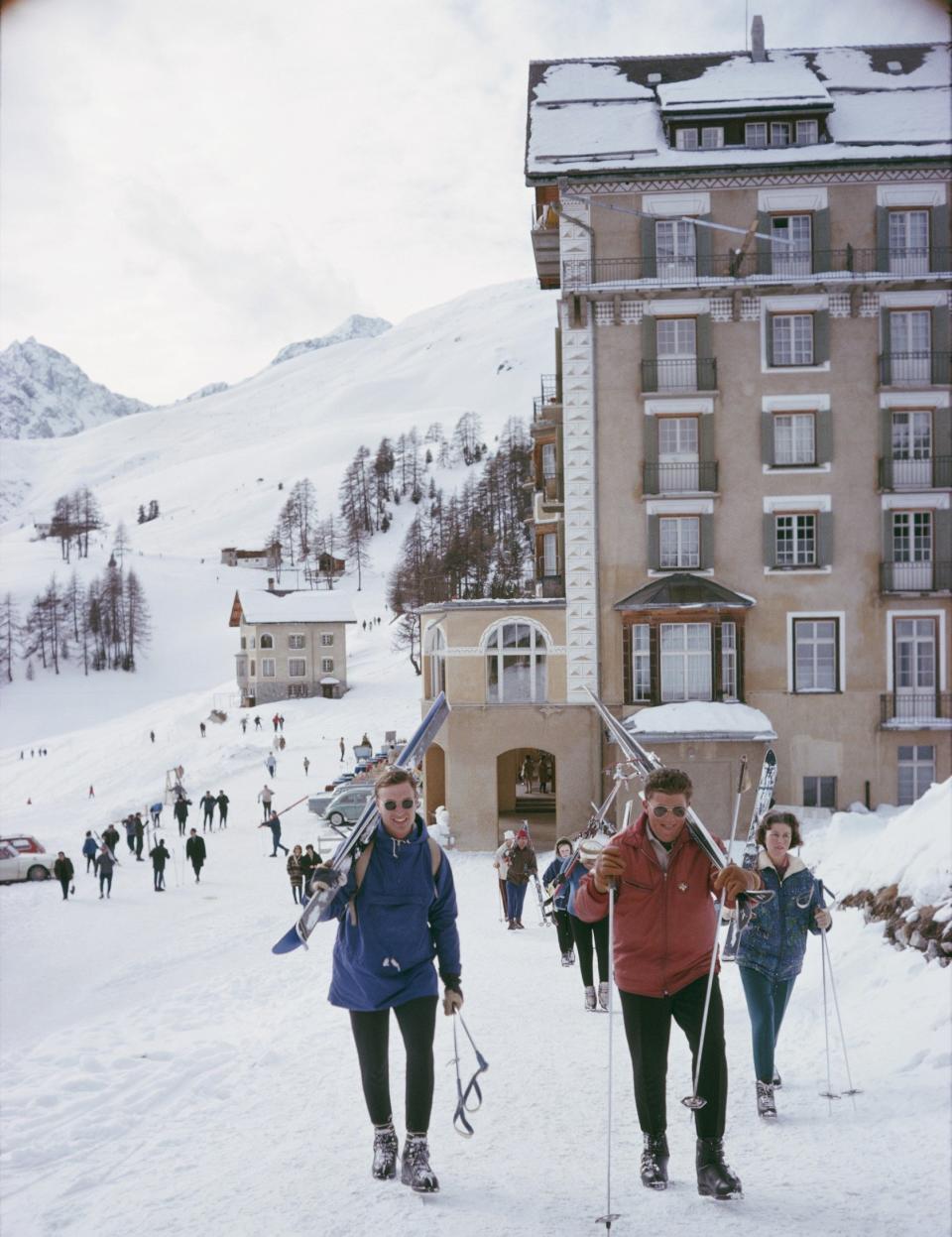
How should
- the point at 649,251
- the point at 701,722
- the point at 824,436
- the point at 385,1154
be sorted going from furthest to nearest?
the point at 649,251
the point at 824,436
the point at 701,722
the point at 385,1154

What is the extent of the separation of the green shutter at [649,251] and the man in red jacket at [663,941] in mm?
26084

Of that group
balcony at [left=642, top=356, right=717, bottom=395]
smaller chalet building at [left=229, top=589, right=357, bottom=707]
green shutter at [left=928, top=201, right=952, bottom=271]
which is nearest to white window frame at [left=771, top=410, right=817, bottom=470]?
balcony at [left=642, top=356, right=717, bottom=395]

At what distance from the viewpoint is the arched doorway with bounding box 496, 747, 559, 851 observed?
31.2 m

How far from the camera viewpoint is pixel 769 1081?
22.1 feet

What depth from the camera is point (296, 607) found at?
86.4m

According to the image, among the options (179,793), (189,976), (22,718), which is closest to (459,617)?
(189,976)

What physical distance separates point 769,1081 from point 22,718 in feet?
315

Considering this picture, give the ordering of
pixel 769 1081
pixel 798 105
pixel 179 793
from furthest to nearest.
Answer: pixel 179 793 → pixel 798 105 → pixel 769 1081

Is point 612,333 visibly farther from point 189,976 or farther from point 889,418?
point 189,976

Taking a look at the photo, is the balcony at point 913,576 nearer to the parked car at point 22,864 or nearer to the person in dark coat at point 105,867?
the person in dark coat at point 105,867

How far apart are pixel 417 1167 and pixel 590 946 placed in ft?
15.5

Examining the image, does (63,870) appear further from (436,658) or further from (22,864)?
(436,658)

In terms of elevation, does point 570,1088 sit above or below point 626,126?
below

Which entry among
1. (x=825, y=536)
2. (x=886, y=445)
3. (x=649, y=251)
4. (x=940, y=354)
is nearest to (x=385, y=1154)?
(x=825, y=536)
